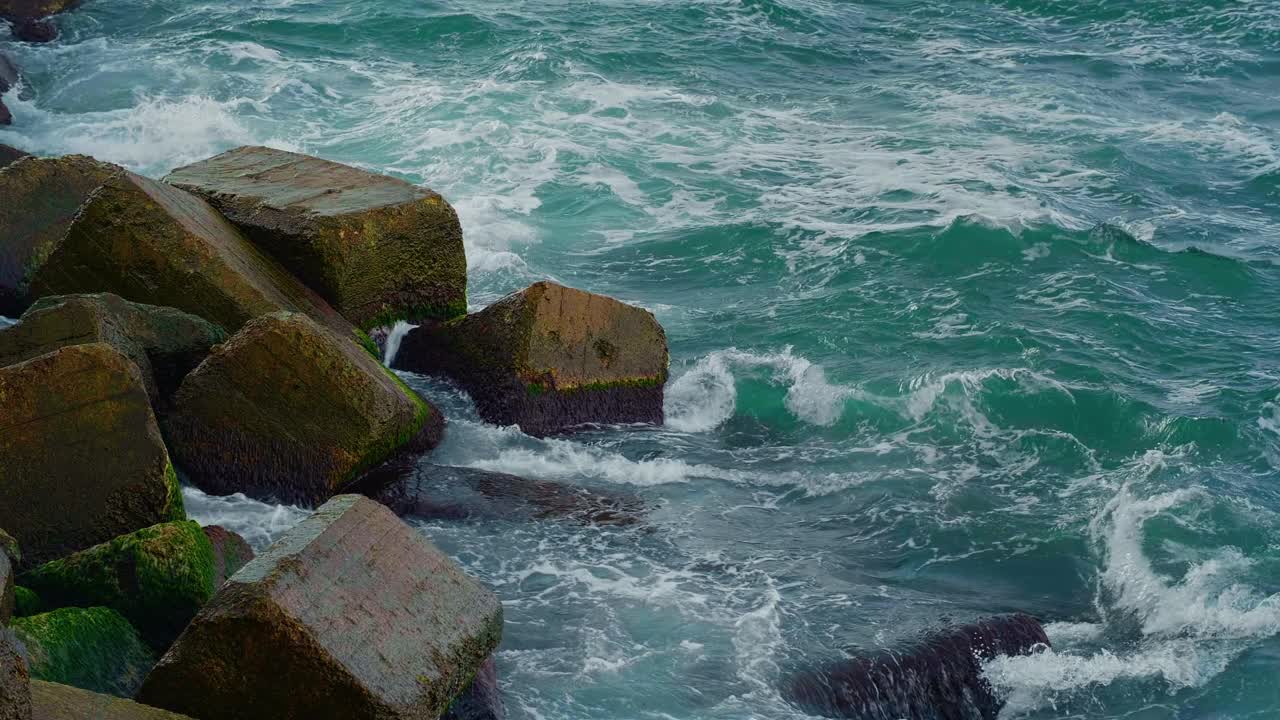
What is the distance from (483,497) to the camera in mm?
8289

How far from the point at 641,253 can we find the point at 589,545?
6.35m

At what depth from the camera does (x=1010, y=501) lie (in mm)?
9328

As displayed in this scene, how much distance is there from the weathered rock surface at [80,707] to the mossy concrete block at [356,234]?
489cm

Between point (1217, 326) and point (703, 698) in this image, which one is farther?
point (1217, 326)

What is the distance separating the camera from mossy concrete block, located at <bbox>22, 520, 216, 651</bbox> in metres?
5.84

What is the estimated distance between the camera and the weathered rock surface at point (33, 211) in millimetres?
9125

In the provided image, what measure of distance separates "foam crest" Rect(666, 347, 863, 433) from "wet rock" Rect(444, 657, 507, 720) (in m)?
4.12

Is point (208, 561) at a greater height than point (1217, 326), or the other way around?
point (208, 561)

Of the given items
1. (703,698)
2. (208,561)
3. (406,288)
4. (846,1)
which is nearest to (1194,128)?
(846,1)

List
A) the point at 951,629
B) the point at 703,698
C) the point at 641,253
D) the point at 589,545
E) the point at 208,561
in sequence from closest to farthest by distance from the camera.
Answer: the point at 208,561
the point at 703,698
the point at 951,629
the point at 589,545
the point at 641,253

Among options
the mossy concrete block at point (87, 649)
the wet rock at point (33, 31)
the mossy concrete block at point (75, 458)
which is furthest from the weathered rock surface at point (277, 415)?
the wet rock at point (33, 31)

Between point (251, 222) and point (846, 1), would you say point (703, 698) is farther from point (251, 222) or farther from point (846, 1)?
point (846, 1)

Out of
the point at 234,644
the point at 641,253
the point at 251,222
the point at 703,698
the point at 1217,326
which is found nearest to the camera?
the point at 234,644

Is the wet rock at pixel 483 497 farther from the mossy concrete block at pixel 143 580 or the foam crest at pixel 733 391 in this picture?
the mossy concrete block at pixel 143 580
